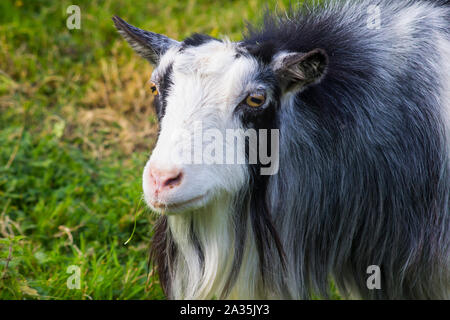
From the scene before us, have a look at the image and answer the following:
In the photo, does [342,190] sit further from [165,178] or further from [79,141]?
[79,141]

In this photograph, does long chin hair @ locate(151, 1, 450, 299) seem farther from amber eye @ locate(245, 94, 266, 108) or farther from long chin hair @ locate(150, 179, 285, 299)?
amber eye @ locate(245, 94, 266, 108)

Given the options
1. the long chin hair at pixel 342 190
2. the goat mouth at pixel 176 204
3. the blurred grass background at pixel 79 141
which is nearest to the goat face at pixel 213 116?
the goat mouth at pixel 176 204

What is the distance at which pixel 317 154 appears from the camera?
3709 millimetres

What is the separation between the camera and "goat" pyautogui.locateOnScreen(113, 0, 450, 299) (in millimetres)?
3486

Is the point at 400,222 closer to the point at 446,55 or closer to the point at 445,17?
the point at 446,55

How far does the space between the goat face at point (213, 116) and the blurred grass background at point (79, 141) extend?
1064 mm

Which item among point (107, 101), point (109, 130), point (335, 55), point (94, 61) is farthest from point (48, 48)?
point (335, 55)

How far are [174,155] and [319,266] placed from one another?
1.37 m

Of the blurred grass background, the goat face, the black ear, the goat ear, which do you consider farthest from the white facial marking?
the blurred grass background

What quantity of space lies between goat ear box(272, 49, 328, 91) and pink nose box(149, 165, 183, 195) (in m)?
0.84

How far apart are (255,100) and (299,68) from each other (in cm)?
29

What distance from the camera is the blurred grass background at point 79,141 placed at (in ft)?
14.8

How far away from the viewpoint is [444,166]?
3.75 m

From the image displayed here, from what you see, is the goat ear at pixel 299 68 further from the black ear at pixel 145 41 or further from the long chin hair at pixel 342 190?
the black ear at pixel 145 41
